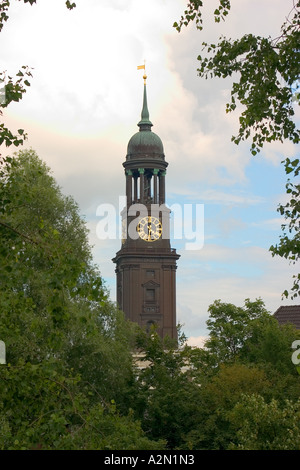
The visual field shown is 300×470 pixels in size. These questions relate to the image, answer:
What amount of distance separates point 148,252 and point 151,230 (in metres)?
2.80

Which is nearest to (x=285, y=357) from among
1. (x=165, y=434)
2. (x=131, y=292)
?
(x=165, y=434)

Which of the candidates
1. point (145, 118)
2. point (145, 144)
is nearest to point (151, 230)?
point (145, 144)

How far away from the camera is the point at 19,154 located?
5025cm

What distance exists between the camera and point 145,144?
435 feet

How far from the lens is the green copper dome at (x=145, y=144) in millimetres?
131000

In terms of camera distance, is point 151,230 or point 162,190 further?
point 151,230

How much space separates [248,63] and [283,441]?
1496 cm

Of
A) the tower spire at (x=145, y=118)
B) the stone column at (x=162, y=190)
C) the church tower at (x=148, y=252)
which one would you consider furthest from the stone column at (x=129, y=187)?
the tower spire at (x=145, y=118)

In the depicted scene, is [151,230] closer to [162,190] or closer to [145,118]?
[162,190]

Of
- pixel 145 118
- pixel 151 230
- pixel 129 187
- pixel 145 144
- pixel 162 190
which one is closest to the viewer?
pixel 162 190

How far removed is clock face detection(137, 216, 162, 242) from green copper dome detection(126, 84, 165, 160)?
7650 mm

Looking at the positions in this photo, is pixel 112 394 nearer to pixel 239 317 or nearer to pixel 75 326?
pixel 75 326

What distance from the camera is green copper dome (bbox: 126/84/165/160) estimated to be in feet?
430

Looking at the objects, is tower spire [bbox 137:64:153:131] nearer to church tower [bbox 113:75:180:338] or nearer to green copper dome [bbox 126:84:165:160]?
green copper dome [bbox 126:84:165:160]
